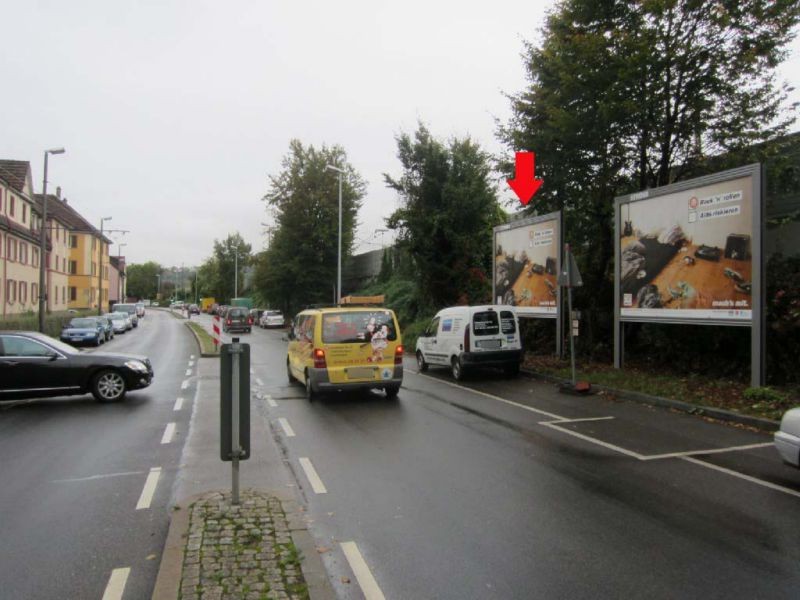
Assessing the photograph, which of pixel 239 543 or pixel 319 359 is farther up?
pixel 319 359

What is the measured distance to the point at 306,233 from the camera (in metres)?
51.2

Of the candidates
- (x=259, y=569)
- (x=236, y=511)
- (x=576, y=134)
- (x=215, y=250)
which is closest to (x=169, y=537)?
(x=236, y=511)

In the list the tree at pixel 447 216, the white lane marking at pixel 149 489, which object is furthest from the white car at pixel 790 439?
the tree at pixel 447 216

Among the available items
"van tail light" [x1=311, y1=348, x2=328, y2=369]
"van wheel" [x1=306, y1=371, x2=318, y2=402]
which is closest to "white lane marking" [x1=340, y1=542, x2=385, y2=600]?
"van tail light" [x1=311, y1=348, x2=328, y2=369]

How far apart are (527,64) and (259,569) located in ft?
54.5

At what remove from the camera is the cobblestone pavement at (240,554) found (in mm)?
3639

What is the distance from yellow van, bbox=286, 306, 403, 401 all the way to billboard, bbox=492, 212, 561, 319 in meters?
6.44

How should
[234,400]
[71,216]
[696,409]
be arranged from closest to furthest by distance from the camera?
1. [234,400]
2. [696,409]
3. [71,216]

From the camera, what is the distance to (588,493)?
588 centimetres

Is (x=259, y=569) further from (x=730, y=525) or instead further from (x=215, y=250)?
(x=215, y=250)

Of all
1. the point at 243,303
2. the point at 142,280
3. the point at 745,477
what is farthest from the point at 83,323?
the point at 142,280

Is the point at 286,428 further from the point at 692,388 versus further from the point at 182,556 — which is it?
the point at 692,388

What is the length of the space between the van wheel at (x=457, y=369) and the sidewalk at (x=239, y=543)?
892cm

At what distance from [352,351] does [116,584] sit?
791 centimetres
